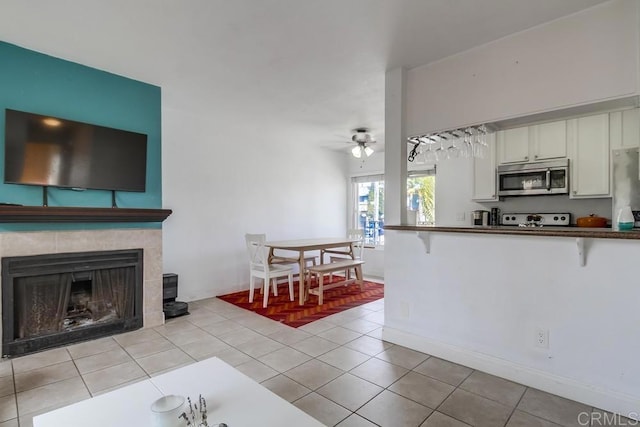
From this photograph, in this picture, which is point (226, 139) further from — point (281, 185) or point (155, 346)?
point (155, 346)

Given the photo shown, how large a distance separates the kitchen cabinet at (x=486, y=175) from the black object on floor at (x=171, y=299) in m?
4.07

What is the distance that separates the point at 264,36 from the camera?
2430mm

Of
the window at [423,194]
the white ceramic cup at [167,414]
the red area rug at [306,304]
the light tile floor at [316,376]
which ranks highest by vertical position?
the window at [423,194]

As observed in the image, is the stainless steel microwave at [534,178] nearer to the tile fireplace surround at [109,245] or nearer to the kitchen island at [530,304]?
the kitchen island at [530,304]

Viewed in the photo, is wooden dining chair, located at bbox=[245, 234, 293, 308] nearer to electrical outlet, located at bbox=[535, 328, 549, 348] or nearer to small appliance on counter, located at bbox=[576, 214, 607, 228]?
electrical outlet, located at bbox=[535, 328, 549, 348]

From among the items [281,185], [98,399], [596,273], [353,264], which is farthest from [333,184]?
[98,399]

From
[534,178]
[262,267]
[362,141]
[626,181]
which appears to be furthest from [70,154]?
[626,181]

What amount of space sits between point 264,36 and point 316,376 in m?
2.57

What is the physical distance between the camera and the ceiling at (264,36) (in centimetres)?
209

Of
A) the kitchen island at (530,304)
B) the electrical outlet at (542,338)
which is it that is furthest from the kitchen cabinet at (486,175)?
the electrical outlet at (542,338)

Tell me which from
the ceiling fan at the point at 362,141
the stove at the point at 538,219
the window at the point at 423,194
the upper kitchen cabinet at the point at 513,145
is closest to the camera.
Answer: the stove at the point at 538,219

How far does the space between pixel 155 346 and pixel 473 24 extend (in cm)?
Result: 365

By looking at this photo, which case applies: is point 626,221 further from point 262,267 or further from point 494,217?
point 262,267

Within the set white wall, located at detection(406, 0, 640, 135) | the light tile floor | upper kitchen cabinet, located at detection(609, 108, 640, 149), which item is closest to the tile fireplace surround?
the light tile floor
